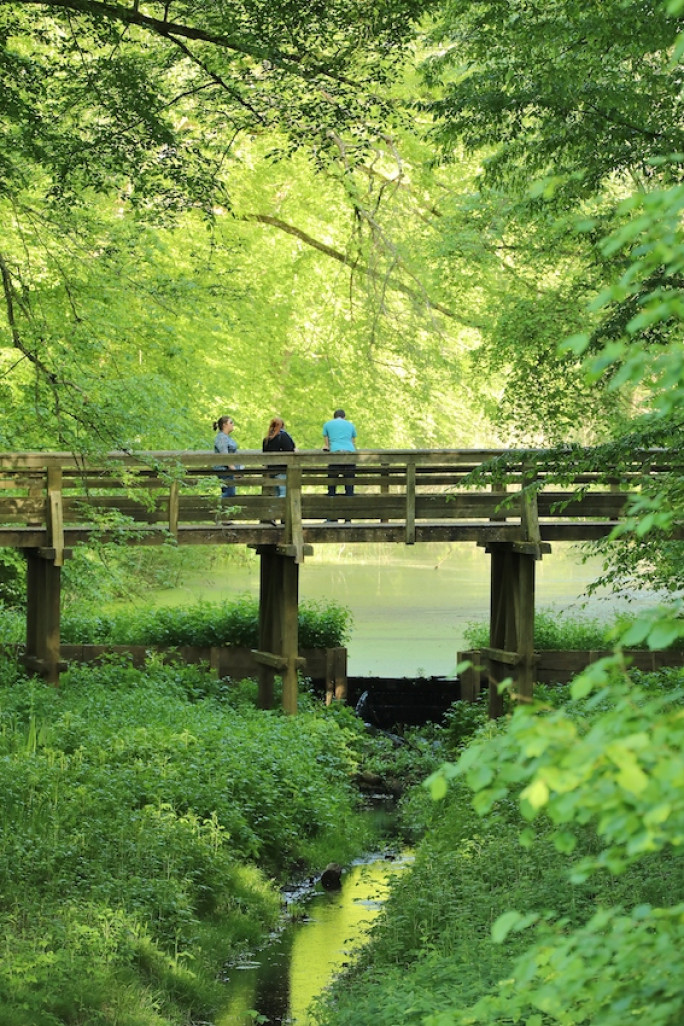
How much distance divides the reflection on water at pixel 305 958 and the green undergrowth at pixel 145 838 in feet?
0.60

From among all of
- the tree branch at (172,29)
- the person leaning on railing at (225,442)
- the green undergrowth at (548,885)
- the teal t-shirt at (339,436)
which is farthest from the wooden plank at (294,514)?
the tree branch at (172,29)

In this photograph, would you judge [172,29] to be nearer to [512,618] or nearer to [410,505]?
[410,505]

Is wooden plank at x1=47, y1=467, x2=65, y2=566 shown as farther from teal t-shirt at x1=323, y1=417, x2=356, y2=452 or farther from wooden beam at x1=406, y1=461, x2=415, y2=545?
wooden beam at x1=406, y1=461, x2=415, y2=545

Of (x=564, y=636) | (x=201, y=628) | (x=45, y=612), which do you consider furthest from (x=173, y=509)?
(x=564, y=636)

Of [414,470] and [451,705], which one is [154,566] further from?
[414,470]

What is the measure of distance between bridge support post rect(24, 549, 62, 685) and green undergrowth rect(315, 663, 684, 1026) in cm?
424

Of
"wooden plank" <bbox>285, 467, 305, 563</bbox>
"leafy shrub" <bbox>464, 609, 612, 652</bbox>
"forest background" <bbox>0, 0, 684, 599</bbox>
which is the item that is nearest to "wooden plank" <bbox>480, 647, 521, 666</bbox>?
"leafy shrub" <bbox>464, 609, 612, 652</bbox>

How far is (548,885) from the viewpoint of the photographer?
25.2ft

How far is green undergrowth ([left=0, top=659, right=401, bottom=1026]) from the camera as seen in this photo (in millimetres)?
7715

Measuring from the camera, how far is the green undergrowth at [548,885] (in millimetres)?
2775

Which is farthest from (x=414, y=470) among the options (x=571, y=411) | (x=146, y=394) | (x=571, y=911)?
(x=571, y=911)

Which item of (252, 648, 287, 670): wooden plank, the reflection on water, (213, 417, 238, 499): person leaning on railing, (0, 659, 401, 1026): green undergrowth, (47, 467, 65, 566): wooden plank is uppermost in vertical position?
(213, 417, 238, 499): person leaning on railing

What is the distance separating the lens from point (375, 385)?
2006 cm

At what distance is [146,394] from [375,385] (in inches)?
148
